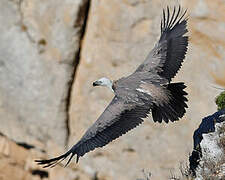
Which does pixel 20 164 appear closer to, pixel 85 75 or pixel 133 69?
pixel 85 75

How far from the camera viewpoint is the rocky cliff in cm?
1201

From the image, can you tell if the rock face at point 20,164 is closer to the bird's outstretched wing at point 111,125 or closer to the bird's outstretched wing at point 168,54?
the bird's outstretched wing at point 168,54

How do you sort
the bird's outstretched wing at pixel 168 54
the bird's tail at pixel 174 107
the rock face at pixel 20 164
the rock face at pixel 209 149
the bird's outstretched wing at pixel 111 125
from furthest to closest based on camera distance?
the rock face at pixel 20 164, the bird's outstretched wing at pixel 168 54, the bird's tail at pixel 174 107, the bird's outstretched wing at pixel 111 125, the rock face at pixel 209 149

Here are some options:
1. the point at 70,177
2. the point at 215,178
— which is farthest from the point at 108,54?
the point at 215,178

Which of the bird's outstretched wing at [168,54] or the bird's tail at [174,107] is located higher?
the bird's outstretched wing at [168,54]

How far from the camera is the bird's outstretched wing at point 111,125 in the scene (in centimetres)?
825

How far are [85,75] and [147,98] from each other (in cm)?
504

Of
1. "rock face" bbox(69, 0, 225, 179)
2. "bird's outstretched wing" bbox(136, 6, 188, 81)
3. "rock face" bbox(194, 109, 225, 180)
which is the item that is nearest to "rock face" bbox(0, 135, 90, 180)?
"rock face" bbox(69, 0, 225, 179)

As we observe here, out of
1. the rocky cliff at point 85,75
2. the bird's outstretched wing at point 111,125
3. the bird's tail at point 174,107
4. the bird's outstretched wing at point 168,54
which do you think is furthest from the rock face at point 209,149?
the rocky cliff at point 85,75

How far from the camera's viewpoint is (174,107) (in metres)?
8.59

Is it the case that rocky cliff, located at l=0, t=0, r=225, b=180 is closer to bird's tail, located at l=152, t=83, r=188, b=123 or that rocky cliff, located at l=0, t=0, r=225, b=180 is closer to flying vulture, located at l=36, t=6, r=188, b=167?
flying vulture, located at l=36, t=6, r=188, b=167

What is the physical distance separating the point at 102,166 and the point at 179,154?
1.75 meters

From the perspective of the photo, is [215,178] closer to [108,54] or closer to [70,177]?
[108,54]

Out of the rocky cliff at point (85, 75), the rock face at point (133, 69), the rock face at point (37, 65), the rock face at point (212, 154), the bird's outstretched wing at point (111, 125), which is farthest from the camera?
the rock face at point (37, 65)
